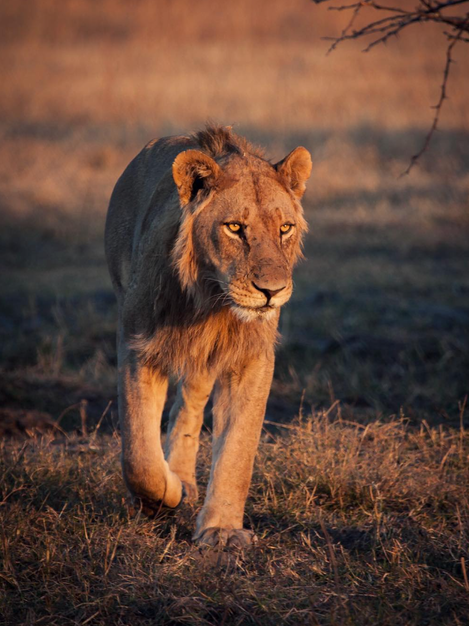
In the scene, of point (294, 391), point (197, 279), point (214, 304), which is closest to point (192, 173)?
point (197, 279)

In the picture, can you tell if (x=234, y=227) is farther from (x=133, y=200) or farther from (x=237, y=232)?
(x=133, y=200)

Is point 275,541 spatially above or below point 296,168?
below

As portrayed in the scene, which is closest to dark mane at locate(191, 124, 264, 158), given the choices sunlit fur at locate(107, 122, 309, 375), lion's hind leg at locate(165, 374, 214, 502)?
sunlit fur at locate(107, 122, 309, 375)

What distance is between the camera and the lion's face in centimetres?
307

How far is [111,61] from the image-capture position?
25562 millimetres

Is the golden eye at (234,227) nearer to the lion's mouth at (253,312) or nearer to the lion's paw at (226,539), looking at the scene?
the lion's mouth at (253,312)

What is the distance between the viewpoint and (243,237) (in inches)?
124

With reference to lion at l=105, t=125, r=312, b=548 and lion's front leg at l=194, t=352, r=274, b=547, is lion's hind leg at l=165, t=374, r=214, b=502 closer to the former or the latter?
lion at l=105, t=125, r=312, b=548

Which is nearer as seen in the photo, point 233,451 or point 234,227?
point 234,227

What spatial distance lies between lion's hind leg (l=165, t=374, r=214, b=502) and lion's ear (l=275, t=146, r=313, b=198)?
39.8 inches

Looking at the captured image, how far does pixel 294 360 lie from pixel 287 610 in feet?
13.1

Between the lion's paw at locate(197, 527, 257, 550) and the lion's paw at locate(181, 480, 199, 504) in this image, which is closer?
the lion's paw at locate(197, 527, 257, 550)

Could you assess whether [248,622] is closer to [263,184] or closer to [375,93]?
[263,184]

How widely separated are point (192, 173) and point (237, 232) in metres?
0.31
